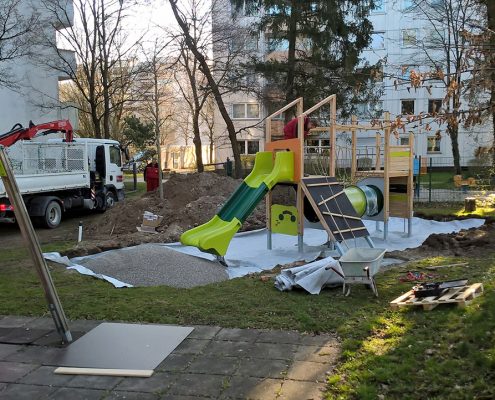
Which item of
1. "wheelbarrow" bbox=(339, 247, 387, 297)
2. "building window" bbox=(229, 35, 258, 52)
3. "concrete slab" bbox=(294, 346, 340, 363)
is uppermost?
"building window" bbox=(229, 35, 258, 52)

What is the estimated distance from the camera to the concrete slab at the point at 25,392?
12.9 feet

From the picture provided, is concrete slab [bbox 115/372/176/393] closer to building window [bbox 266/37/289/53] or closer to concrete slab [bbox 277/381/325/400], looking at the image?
concrete slab [bbox 277/381/325/400]

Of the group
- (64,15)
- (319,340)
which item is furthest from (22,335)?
(64,15)

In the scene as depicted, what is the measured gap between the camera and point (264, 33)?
72.6ft

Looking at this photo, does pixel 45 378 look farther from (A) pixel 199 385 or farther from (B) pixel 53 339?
(A) pixel 199 385

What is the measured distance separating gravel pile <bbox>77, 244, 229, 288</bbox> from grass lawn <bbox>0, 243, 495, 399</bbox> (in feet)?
1.70

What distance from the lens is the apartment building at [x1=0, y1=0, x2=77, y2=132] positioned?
25.4 meters

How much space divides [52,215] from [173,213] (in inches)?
158

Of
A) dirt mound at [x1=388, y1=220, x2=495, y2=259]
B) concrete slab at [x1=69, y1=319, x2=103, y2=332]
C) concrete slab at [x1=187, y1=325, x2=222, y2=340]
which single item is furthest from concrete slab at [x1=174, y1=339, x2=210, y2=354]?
dirt mound at [x1=388, y1=220, x2=495, y2=259]

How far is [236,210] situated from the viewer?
977 centimetres

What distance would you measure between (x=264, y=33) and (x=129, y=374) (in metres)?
19.9

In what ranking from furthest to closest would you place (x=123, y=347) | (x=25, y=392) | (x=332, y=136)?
(x=332, y=136) < (x=123, y=347) < (x=25, y=392)

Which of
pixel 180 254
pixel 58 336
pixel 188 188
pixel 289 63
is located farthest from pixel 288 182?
pixel 289 63

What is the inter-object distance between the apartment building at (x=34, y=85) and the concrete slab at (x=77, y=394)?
23.2 metres
